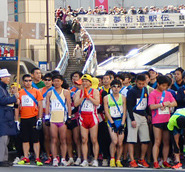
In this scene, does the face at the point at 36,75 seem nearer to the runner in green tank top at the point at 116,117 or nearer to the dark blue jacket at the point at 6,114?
the dark blue jacket at the point at 6,114

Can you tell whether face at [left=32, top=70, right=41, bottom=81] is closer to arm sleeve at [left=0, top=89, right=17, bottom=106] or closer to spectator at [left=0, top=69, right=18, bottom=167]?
spectator at [left=0, top=69, right=18, bottom=167]

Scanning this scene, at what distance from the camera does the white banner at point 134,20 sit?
A: 147ft

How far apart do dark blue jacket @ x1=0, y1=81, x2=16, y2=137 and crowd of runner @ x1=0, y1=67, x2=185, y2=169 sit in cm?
6

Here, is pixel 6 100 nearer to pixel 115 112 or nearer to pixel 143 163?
pixel 115 112

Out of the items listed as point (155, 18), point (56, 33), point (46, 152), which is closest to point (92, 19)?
point (155, 18)

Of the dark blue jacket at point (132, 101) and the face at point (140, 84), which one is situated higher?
the face at point (140, 84)

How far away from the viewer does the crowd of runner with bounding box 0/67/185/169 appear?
1157 cm

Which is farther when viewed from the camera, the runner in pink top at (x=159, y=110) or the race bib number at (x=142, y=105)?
the race bib number at (x=142, y=105)

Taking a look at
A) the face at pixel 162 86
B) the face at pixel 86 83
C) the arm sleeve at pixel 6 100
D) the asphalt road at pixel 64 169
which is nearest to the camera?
the asphalt road at pixel 64 169

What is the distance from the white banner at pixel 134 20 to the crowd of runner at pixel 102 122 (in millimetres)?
32895

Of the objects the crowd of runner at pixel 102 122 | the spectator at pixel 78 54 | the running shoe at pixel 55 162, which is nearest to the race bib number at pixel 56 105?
the crowd of runner at pixel 102 122

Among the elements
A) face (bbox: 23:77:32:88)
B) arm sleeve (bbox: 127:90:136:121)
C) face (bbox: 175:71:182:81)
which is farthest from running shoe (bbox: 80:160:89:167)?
face (bbox: 175:71:182:81)

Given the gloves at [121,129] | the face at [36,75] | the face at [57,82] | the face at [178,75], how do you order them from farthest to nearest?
the face at [36,75], the face at [178,75], the face at [57,82], the gloves at [121,129]

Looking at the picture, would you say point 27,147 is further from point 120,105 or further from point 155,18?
point 155,18
